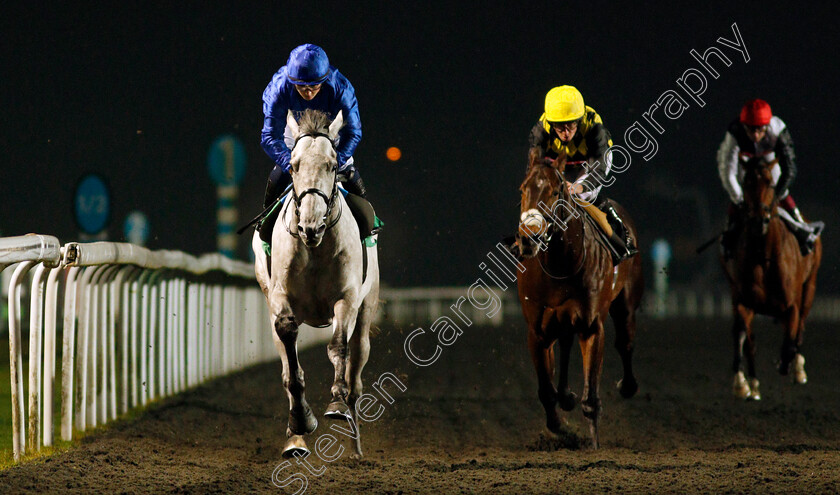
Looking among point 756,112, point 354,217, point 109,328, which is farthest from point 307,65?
point 756,112

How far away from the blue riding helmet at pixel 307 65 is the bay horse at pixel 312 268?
0.21 m

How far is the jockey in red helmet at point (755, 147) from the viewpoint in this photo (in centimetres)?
832

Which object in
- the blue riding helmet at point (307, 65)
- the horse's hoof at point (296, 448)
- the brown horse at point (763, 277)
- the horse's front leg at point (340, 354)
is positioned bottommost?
the horse's hoof at point (296, 448)

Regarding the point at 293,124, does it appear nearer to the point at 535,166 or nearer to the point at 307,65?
the point at 307,65

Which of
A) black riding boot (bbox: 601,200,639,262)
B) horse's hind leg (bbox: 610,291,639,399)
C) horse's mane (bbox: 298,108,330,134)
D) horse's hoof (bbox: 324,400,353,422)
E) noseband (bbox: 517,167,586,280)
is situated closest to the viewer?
horse's hoof (bbox: 324,400,353,422)

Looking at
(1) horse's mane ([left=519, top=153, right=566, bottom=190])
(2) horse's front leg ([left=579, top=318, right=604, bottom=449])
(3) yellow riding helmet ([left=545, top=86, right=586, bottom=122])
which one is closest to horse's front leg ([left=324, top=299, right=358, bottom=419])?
(1) horse's mane ([left=519, top=153, right=566, bottom=190])

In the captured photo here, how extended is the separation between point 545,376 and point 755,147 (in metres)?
3.28

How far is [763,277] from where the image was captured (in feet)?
28.2

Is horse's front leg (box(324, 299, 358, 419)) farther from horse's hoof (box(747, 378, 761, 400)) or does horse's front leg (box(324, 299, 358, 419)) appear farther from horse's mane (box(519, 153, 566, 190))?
horse's hoof (box(747, 378, 761, 400))

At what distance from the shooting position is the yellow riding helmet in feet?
21.1

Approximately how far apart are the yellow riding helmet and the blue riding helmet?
71.0 inches

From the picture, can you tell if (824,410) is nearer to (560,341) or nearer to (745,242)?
(745,242)

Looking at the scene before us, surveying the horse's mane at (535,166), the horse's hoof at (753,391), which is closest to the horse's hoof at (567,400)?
the horse's mane at (535,166)

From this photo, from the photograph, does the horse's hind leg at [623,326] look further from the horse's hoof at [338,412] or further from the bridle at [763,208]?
the horse's hoof at [338,412]
